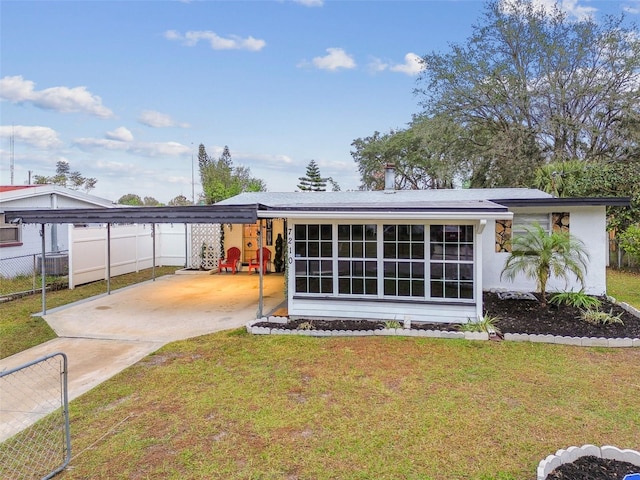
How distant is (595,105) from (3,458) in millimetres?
23661

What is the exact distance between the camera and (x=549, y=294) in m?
8.95

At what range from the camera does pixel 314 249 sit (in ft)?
24.4

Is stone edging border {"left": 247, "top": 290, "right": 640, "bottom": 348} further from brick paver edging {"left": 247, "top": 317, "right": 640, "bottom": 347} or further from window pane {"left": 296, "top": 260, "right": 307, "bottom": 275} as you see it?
window pane {"left": 296, "top": 260, "right": 307, "bottom": 275}

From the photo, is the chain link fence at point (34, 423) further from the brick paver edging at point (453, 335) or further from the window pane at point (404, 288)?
the window pane at point (404, 288)

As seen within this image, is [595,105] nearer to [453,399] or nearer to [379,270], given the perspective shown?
[379,270]

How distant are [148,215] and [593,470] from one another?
7168 mm

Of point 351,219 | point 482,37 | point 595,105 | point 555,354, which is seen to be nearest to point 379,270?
point 351,219

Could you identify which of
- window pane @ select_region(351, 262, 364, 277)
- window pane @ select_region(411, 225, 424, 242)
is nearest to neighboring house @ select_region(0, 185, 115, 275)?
window pane @ select_region(351, 262, 364, 277)

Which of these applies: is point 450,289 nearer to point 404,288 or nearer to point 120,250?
point 404,288

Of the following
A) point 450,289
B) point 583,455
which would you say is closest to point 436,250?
point 450,289

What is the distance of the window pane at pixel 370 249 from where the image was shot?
23.8 ft

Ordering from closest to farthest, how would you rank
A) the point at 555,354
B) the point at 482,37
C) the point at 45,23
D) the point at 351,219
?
the point at 555,354 → the point at 351,219 → the point at 45,23 → the point at 482,37

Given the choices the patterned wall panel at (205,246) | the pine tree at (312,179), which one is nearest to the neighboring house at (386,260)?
the patterned wall panel at (205,246)

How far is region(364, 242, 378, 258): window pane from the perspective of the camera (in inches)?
285
